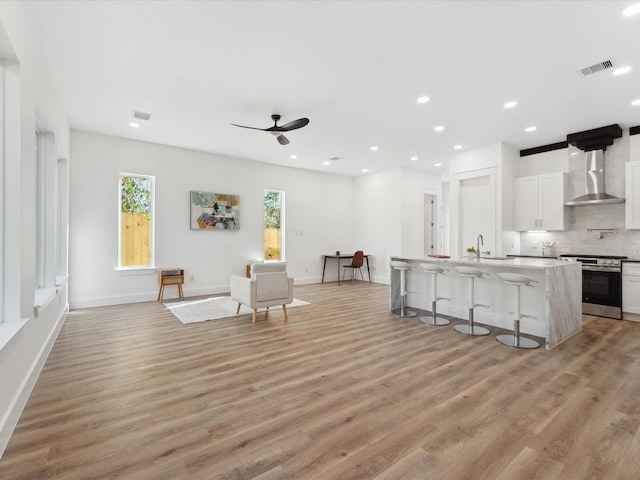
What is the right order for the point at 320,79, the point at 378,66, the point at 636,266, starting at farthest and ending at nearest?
the point at 636,266 < the point at 320,79 < the point at 378,66

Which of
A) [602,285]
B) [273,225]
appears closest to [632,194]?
[602,285]

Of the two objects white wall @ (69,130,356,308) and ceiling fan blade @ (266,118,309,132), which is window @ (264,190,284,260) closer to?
white wall @ (69,130,356,308)

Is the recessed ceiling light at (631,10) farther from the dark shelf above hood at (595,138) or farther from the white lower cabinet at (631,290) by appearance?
the white lower cabinet at (631,290)

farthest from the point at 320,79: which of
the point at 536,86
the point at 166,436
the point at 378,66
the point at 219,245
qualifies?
the point at 219,245

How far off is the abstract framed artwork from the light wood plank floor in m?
3.30

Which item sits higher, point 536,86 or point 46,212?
point 536,86

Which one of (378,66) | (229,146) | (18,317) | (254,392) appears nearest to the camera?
(18,317)

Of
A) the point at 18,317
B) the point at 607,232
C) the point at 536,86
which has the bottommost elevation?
the point at 18,317

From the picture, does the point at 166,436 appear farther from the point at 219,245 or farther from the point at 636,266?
the point at 636,266

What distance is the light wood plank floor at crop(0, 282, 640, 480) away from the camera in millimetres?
1729

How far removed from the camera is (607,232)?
18.1 ft

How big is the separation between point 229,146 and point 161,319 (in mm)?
3594

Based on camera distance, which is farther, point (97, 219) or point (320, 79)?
point (97, 219)

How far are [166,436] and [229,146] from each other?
5622 mm
